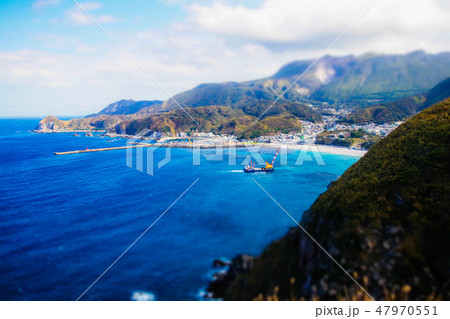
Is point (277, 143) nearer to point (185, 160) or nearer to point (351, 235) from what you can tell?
point (185, 160)

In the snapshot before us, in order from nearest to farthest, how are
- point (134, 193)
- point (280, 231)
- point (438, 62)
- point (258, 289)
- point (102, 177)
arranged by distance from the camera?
point (258, 289)
point (280, 231)
point (134, 193)
point (102, 177)
point (438, 62)

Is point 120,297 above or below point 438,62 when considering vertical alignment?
below

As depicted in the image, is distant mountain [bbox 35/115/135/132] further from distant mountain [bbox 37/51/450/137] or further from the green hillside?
the green hillside

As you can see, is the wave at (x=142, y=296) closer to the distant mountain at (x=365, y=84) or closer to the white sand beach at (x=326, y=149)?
the white sand beach at (x=326, y=149)

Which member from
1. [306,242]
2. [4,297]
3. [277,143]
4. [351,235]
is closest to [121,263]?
[4,297]

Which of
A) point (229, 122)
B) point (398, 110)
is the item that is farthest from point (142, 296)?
point (398, 110)

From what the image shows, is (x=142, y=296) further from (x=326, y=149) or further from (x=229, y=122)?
(x=229, y=122)

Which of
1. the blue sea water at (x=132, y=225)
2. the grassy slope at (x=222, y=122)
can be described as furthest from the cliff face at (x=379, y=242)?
the grassy slope at (x=222, y=122)
